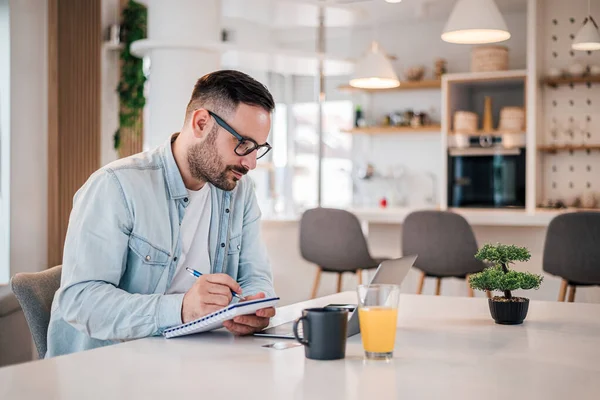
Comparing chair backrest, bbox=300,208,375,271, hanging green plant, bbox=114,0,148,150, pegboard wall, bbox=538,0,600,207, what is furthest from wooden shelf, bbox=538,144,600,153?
hanging green plant, bbox=114,0,148,150

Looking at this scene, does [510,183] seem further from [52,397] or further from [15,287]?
[52,397]

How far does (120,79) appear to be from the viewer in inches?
231

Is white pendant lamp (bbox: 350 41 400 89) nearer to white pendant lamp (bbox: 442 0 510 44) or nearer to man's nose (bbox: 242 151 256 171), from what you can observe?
white pendant lamp (bbox: 442 0 510 44)

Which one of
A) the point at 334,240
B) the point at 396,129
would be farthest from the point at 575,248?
the point at 396,129

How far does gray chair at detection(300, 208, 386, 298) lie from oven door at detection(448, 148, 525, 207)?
2273 mm

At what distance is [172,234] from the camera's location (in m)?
1.84

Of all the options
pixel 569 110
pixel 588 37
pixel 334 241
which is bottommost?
pixel 334 241

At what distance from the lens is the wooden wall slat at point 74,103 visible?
5.23 m

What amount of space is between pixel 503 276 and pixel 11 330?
99.6 inches

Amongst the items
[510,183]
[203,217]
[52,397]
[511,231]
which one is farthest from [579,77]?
[52,397]

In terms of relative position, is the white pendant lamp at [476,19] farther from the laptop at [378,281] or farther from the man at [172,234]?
the laptop at [378,281]

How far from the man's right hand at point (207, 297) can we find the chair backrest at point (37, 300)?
45 cm

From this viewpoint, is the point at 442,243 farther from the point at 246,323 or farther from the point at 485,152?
the point at 246,323

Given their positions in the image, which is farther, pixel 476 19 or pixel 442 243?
pixel 442 243
